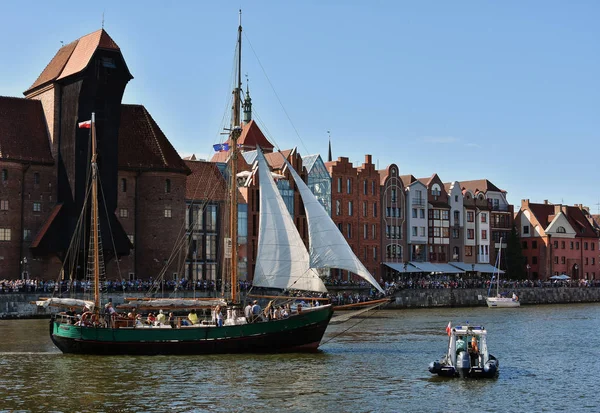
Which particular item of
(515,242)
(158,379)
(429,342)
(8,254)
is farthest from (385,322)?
(515,242)

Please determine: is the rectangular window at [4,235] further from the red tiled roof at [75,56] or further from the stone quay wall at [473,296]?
the stone quay wall at [473,296]

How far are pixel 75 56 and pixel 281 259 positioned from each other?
49.0 m

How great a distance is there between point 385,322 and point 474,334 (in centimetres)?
3837

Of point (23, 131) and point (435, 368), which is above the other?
point (23, 131)

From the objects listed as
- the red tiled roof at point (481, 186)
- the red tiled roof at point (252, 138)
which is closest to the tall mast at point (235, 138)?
the red tiled roof at point (252, 138)

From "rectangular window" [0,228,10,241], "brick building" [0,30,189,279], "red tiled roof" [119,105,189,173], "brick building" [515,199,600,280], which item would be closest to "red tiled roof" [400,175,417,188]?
"brick building" [515,199,600,280]

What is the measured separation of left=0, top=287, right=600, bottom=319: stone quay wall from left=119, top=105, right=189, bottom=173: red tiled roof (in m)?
16.1

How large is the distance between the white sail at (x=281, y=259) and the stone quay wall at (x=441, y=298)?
32564 mm

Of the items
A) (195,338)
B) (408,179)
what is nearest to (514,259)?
(408,179)

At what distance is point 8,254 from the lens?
293 feet

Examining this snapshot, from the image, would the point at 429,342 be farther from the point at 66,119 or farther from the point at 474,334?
the point at 66,119

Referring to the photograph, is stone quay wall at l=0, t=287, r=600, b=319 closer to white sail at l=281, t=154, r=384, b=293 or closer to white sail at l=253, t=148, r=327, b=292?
white sail at l=253, t=148, r=327, b=292

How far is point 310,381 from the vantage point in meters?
41.4

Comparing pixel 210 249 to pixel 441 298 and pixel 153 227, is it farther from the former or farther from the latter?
pixel 441 298
